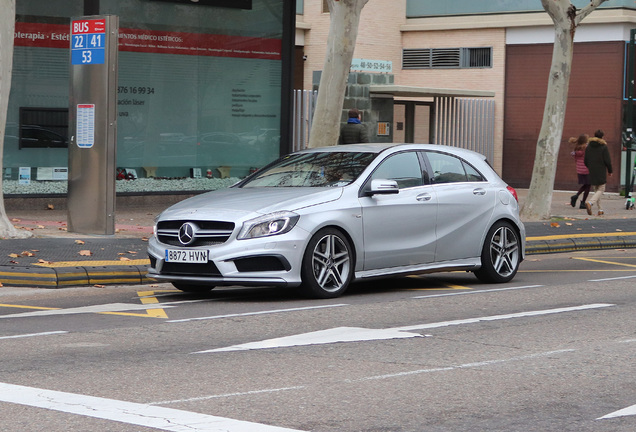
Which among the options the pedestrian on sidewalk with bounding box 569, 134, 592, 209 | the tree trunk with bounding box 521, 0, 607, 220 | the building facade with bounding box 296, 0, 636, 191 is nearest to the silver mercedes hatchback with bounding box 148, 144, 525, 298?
the tree trunk with bounding box 521, 0, 607, 220

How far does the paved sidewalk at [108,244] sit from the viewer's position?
12.3 meters

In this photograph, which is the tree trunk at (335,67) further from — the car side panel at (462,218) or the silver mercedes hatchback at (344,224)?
the car side panel at (462,218)

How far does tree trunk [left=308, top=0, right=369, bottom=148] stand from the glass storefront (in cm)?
452

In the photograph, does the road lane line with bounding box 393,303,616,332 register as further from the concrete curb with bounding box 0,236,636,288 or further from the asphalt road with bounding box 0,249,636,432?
the concrete curb with bounding box 0,236,636,288

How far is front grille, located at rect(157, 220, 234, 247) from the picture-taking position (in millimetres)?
10703

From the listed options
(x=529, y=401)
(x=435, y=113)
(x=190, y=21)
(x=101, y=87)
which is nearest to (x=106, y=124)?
(x=101, y=87)

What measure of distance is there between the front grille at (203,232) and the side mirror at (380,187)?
1580mm

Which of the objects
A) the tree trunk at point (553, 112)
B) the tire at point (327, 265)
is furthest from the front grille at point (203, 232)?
the tree trunk at point (553, 112)

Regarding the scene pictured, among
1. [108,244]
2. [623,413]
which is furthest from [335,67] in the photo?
[623,413]

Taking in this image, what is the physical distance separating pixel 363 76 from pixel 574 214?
20.1 ft

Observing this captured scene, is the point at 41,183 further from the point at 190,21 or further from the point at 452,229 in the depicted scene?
the point at 452,229

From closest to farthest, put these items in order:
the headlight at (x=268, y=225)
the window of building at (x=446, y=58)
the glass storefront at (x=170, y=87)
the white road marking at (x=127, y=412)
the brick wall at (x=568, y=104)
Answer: the white road marking at (x=127, y=412)
the headlight at (x=268, y=225)
the glass storefront at (x=170, y=87)
the brick wall at (x=568, y=104)
the window of building at (x=446, y=58)

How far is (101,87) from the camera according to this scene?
15867mm

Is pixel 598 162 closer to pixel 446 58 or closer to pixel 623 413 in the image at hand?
pixel 446 58
